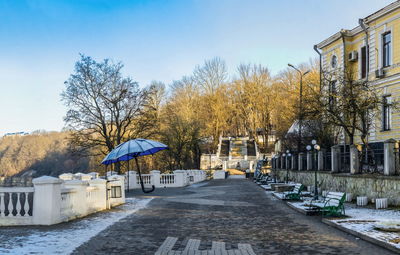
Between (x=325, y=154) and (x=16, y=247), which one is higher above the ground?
(x=325, y=154)

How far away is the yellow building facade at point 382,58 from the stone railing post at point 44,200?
909 inches

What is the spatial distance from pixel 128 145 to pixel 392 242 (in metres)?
10.9

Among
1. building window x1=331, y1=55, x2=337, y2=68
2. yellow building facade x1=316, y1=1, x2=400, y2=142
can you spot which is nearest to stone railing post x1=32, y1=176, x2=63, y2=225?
yellow building facade x1=316, y1=1, x2=400, y2=142

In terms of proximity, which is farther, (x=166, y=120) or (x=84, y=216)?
(x=166, y=120)

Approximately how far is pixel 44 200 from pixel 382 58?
93.3ft

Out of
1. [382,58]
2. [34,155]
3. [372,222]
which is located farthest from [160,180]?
[34,155]

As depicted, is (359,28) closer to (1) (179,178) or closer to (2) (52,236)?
(1) (179,178)

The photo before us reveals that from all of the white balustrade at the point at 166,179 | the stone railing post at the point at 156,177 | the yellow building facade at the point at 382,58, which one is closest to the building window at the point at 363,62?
the yellow building facade at the point at 382,58

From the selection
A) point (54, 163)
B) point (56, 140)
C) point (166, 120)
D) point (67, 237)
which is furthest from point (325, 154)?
point (56, 140)

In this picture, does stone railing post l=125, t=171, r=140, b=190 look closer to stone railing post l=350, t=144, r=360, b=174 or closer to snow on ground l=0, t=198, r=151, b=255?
stone railing post l=350, t=144, r=360, b=174

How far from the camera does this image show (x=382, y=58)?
105 ft

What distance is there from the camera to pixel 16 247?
8.27m

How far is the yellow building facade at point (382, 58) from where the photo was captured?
30.5 meters

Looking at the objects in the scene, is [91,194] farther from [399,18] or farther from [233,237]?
[399,18]
